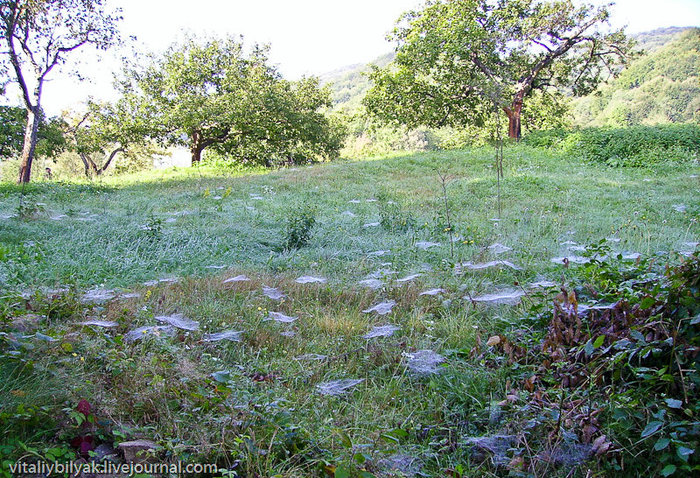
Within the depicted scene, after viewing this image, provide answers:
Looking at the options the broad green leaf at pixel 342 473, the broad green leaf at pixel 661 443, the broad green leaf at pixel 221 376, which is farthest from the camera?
the broad green leaf at pixel 221 376

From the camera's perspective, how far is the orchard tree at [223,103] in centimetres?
1908

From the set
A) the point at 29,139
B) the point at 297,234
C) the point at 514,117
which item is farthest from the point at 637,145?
the point at 29,139

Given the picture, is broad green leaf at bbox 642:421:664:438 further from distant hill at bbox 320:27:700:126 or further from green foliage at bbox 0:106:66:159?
green foliage at bbox 0:106:66:159

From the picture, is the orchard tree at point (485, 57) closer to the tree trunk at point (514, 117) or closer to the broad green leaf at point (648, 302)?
the tree trunk at point (514, 117)

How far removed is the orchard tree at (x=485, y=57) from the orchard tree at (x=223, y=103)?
4.07 meters

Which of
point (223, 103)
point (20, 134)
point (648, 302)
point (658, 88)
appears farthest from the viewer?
point (658, 88)

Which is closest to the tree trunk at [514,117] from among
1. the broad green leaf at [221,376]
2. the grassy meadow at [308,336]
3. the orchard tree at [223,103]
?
the orchard tree at [223,103]

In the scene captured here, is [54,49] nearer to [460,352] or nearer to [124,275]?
[124,275]

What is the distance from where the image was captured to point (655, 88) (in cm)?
3978

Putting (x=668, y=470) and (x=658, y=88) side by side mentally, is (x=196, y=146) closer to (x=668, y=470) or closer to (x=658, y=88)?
(x=668, y=470)

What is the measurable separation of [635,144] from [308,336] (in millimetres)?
16572

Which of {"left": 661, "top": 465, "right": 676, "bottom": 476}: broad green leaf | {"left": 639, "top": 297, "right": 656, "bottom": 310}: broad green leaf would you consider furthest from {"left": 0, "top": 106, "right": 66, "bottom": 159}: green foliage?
{"left": 661, "top": 465, "right": 676, "bottom": 476}: broad green leaf

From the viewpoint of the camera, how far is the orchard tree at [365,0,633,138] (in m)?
19.6

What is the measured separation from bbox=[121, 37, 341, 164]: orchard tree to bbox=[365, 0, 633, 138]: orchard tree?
4.07m
